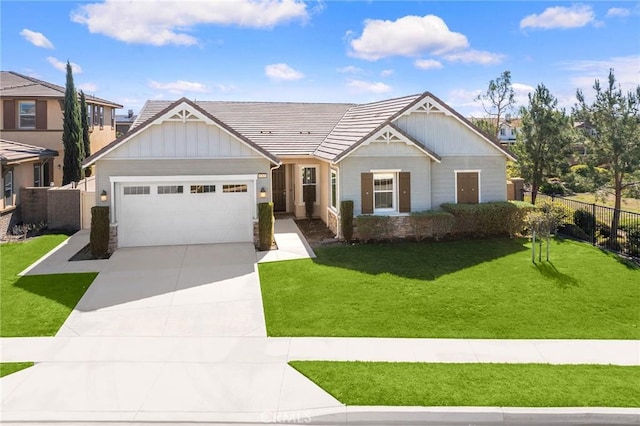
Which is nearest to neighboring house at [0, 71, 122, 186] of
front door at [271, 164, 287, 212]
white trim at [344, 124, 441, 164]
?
front door at [271, 164, 287, 212]

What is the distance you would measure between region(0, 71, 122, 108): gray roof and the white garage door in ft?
43.8

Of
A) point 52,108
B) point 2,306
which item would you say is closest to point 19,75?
point 52,108

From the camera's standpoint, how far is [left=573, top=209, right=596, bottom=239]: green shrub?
57.4ft

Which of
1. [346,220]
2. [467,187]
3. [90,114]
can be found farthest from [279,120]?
[90,114]

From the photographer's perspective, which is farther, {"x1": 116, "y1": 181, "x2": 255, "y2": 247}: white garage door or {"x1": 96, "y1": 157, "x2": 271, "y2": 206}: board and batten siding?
{"x1": 116, "y1": 181, "x2": 255, "y2": 247}: white garage door

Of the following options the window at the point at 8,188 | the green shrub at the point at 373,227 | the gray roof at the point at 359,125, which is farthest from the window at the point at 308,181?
the window at the point at 8,188

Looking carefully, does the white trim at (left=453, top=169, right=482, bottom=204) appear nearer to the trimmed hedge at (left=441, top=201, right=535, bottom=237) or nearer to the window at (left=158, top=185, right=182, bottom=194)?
the trimmed hedge at (left=441, top=201, right=535, bottom=237)

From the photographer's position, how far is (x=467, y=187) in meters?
18.4

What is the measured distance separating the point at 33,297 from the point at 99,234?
3.73 m

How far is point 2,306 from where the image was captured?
35.1 ft

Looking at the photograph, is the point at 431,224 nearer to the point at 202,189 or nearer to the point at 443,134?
the point at 443,134

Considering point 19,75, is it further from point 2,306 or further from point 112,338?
point 112,338

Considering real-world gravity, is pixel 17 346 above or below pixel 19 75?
below

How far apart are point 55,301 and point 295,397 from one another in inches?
284
